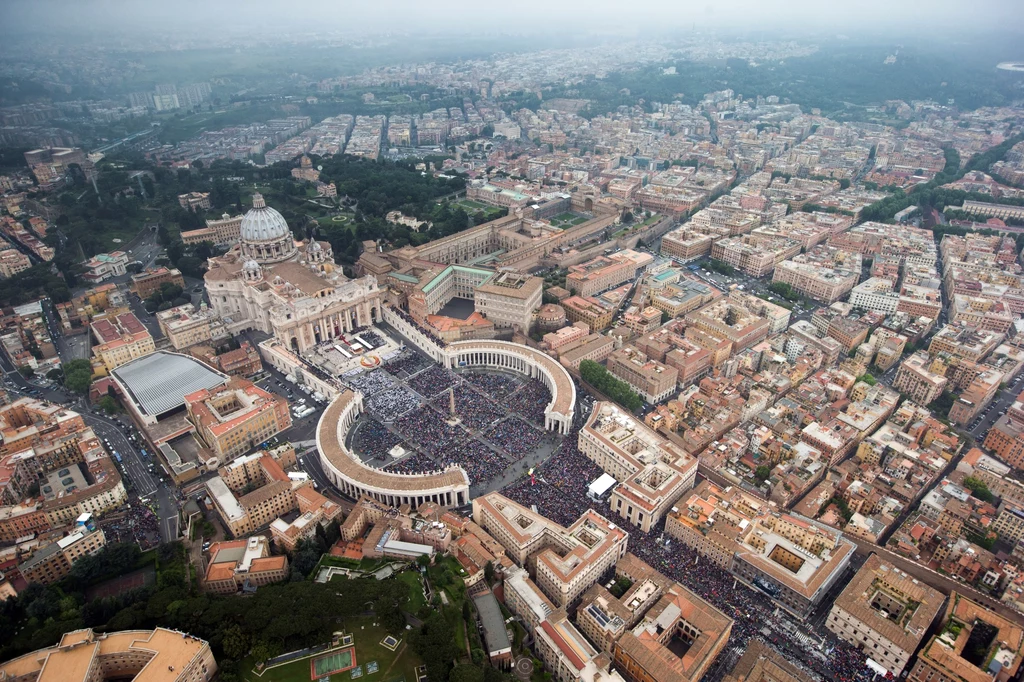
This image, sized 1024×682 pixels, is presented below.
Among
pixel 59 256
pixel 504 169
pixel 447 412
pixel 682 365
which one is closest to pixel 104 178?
pixel 59 256

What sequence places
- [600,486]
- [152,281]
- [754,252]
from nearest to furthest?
[600,486], [152,281], [754,252]

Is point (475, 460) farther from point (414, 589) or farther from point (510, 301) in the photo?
point (510, 301)

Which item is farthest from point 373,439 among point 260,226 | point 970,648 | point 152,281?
point 152,281

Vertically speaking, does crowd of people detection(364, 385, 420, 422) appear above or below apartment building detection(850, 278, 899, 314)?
below

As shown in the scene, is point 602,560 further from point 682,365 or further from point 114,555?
point 114,555

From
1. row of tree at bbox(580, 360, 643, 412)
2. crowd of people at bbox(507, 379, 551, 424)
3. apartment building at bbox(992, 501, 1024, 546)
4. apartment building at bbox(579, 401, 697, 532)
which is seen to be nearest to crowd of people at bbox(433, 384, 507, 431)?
crowd of people at bbox(507, 379, 551, 424)

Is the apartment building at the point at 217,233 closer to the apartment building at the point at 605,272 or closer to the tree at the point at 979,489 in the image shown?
the apartment building at the point at 605,272

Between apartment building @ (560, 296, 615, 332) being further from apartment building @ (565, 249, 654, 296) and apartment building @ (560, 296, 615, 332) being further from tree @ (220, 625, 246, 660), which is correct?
tree @ (220, 625, 246, 660)
